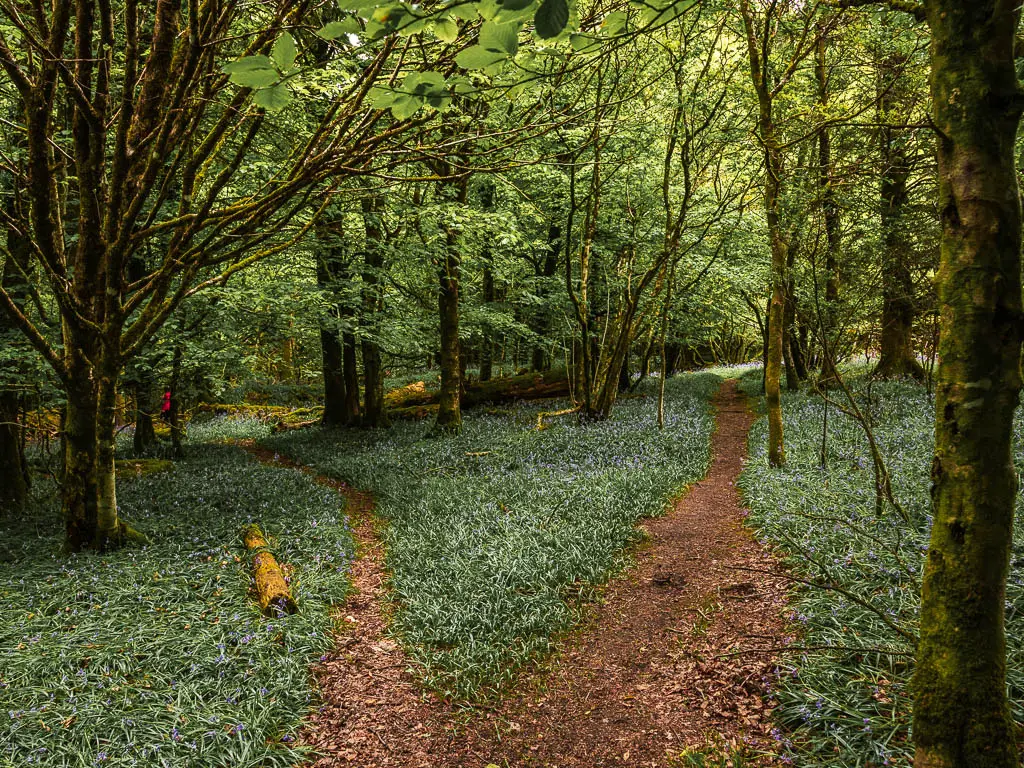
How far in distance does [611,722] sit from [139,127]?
270 inches

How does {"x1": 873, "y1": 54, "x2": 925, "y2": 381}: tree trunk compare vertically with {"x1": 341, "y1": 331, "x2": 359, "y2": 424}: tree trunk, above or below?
above

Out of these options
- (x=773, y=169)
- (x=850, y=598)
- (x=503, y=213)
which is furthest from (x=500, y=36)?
(x=503, y=213)

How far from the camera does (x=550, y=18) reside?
1.09 meters

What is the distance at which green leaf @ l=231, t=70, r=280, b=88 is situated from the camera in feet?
4.28

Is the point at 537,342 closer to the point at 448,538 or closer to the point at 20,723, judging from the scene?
the point at 448,538

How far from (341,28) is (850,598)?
340cm

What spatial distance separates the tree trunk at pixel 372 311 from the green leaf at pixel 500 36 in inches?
436

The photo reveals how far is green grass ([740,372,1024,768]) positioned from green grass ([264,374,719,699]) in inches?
82.2

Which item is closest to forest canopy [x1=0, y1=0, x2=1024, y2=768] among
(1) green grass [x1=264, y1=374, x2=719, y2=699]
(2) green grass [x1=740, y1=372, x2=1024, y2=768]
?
(2) green grass [x1=740, y1=372, x2=1024, y2=768]

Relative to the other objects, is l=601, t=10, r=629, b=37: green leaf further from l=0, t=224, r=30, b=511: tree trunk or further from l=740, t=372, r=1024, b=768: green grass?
l=0, t=224, r=30, b=511: tree trunk

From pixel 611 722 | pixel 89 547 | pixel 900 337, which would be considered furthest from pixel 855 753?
pixel 900 337

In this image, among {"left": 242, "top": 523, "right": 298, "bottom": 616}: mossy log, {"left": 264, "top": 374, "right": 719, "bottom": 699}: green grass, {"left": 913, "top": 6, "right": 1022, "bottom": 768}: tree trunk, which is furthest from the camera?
{"left": 242, "top": 523, "right": 298, "bottom": 616}: mossy log

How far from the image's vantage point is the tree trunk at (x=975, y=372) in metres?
1.75

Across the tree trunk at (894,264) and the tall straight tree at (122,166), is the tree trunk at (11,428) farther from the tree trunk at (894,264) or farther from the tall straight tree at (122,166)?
the tree trunk at (894,264)
